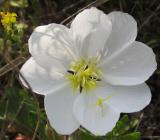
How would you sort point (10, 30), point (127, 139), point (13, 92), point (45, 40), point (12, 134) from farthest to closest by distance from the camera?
point (12, 134), point (13, 92), point (127, 139), point (10, 30), point (45, 40)

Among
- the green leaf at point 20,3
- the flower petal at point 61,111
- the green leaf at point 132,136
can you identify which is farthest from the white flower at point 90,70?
the green leaf at point 20,3

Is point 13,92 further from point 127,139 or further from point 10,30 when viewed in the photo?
point 127,139

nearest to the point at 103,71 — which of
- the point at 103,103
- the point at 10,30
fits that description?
the point at 103,103

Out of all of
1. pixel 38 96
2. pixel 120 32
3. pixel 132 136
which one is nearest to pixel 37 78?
pixel 120 32

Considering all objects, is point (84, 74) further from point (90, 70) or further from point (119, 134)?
point (119, 134)

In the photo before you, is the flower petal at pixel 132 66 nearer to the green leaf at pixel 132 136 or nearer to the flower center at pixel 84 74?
the flower center at pixel 84 74

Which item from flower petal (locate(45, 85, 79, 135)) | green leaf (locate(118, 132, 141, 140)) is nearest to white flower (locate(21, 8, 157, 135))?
flower petal (locate(45, 85, 79, 135))
